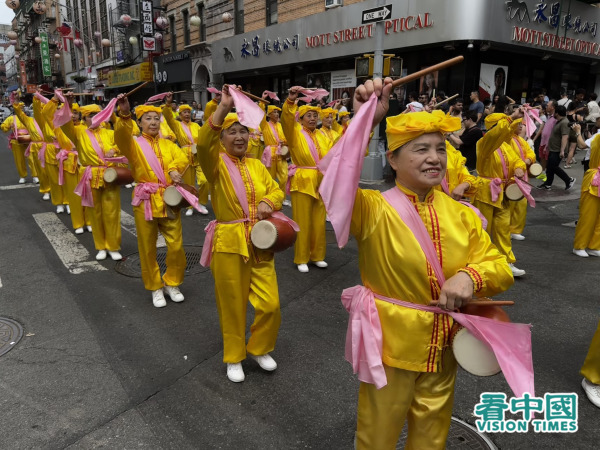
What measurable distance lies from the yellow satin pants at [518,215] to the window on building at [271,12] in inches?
643

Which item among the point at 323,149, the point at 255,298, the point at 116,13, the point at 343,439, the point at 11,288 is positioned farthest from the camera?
the point at 116,13

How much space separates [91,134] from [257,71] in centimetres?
1674

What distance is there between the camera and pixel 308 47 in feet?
59.0

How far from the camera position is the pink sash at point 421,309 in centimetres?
194

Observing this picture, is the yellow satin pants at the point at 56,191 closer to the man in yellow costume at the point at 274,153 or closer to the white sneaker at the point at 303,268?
the man in yellow costume at the point at 274,153

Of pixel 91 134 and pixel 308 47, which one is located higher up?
pixel 308 47

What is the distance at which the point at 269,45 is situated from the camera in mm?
20062

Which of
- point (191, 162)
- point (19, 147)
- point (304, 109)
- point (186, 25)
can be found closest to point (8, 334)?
point (304, 109)

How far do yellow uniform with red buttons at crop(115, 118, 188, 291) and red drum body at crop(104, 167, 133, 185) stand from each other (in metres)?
0.92

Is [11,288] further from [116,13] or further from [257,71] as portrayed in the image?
[116,13]

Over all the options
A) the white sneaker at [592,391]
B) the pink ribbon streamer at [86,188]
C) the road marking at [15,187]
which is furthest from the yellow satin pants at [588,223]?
the road marking at [15,187]

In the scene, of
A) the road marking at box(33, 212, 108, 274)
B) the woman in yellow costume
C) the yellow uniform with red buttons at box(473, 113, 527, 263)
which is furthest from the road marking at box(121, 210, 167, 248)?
the yellow uniform with red buttons at box(473, 113, 527, 263)

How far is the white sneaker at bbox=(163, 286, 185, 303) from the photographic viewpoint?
515 centimetres

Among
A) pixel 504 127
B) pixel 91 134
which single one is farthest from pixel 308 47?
pixel 504 127
